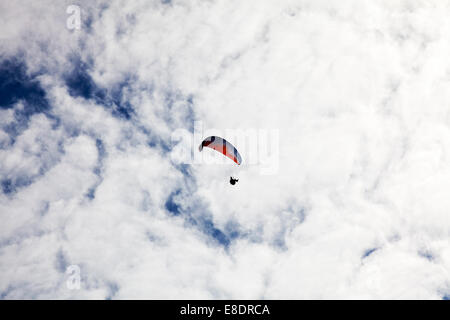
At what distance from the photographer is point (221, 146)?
26125 millimetres

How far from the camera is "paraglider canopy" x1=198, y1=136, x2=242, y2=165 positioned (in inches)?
1025

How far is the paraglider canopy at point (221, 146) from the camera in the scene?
26034 mm

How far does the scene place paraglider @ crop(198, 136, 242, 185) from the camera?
2600 centimetres

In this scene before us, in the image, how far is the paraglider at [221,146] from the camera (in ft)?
85.3

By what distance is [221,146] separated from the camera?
26.1 m
